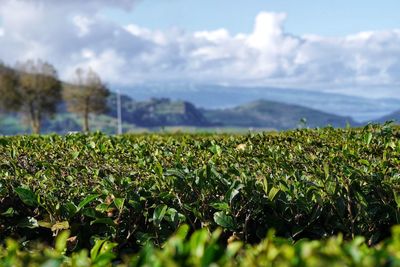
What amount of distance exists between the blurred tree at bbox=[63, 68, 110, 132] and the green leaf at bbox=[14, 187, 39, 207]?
11058cm

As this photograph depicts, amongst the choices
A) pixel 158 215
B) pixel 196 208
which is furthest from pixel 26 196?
pixel 196 208

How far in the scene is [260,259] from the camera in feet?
9.45

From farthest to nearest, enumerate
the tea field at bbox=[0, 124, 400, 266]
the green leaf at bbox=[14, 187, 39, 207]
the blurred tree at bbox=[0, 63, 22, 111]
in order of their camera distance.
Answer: the blurred tree at bbox=[0, 63, 22, 111]
the green leaf at bbox=[14, 187, 39, 207]
the tea field at bbox=[0, 124, 400, 266]

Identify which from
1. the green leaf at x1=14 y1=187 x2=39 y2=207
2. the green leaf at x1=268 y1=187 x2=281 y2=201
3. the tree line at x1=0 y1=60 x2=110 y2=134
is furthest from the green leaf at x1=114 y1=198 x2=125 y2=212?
the tree line at x1=0 y1=60 x2=110 y2=134

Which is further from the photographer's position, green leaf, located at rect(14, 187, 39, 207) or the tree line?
the tree line

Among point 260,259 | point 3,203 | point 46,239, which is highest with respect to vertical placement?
point 260,259

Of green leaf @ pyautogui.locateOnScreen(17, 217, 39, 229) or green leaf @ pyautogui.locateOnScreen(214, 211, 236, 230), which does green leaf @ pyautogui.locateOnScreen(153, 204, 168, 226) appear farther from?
green leaf @ pyautogui.locateOnScreen(17, 217, 39, 229)

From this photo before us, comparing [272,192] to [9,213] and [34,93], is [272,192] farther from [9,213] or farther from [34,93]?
[34,93]

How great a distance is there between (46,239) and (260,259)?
4084 mm

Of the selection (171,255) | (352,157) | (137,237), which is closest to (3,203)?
(137,237)

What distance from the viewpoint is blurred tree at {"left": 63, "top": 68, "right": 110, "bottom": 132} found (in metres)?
116

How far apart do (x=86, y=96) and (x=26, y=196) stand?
113 meters

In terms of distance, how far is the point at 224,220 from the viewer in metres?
5.90

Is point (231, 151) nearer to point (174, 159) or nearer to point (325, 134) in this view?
point (174, 159)
